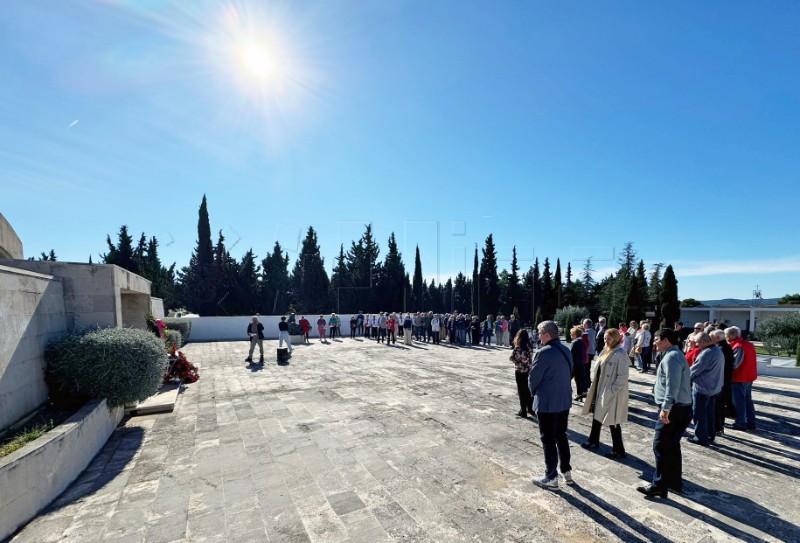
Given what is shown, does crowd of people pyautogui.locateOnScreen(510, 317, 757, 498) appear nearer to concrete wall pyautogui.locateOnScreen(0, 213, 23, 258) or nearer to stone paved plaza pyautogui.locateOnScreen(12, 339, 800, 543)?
stone paved plaza pyautogui.locateOnScreen(12, 339, 800, 543)

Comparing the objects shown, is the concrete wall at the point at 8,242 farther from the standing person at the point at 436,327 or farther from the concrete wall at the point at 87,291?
the standing person at the point at 436,327

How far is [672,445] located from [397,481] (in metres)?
2.70

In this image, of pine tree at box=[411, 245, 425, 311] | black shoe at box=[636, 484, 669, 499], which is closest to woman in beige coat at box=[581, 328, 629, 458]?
black shoe at box=[636, 484, 669, 499]

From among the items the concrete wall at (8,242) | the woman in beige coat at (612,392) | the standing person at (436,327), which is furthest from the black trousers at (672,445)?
the standing person at (436,327)

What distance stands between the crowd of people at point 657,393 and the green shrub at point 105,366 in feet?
17.7

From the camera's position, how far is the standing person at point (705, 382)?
15.5 ft

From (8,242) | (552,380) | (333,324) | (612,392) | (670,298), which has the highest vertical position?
(8,242)

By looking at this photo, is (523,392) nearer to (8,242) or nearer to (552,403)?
(552,403)

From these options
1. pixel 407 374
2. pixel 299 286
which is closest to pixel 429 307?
pixel 299 286

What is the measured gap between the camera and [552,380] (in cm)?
359

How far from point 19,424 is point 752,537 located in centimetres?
711

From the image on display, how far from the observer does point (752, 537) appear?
2.87 m

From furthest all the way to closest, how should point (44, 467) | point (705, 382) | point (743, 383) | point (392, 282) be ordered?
point (392, 282)
point (743, 383)
point (705, 382)
point (44, 467)

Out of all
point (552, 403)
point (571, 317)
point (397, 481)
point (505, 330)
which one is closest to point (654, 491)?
point (552, 403)
